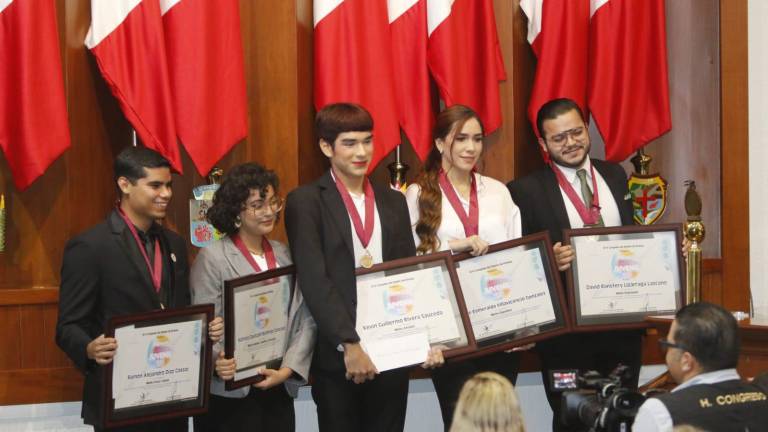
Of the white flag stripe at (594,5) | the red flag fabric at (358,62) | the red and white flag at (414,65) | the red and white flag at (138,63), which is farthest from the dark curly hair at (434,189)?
the white flag stripe at (594,5)

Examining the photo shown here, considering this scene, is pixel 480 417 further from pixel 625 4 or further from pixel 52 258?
pixel 625 4

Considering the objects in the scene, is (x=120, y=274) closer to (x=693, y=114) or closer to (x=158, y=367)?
(x=158, y=367)

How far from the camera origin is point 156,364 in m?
3.47

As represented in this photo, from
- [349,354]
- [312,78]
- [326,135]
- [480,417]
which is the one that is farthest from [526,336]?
[312,78]

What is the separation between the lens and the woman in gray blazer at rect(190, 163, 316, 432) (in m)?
3.66

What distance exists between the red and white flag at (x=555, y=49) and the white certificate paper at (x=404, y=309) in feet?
5.81

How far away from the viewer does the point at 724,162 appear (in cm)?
555

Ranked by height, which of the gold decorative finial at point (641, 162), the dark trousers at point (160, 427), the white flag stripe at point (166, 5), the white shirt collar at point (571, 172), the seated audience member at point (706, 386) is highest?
the white flag stripe at point (166, 5)

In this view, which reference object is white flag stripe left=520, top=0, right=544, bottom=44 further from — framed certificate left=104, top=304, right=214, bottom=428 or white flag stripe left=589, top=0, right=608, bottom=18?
framed certificate left=104, top=304, right=214, bottom=428

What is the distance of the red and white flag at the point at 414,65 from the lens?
5.13 meters

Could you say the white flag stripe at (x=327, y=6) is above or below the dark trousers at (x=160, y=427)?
above

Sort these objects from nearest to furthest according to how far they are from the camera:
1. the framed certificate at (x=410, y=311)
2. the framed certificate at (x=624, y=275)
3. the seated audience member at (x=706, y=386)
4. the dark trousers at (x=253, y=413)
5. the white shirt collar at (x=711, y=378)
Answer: the seated audience member at (x=706, y=386), the white shirt collar at (x=711, y=378), the dark trousers at (x=253, y=413), the framed certificate at (x=410, y=311), the framed certificate at (x=624, y=275)

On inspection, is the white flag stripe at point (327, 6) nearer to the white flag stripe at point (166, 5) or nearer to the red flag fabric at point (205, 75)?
the red flag fabric at point (205, 75)

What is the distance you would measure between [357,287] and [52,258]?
1.73 m
